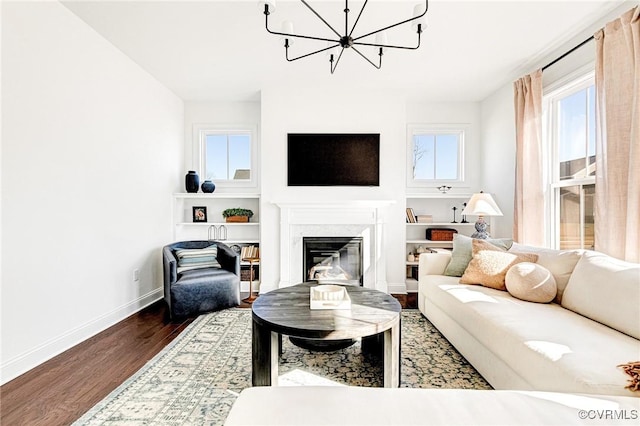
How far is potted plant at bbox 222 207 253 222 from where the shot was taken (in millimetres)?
4504

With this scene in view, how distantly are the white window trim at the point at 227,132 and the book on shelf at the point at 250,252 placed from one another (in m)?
0.92

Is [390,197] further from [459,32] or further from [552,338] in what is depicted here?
[552,338]

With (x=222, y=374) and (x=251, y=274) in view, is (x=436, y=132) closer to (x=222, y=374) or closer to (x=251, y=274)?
(x=251, y=274)

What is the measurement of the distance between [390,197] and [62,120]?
3458mm

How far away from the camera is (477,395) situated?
1.09 meters

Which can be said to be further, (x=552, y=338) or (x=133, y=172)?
(x=133, y=172)

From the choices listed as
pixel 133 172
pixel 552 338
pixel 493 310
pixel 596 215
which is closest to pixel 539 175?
pixel 596 215

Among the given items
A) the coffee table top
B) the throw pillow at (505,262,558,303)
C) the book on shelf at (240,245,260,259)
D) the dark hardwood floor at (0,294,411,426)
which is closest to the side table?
the book on shelf at (240,245,260,259)

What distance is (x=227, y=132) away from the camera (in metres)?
4.83

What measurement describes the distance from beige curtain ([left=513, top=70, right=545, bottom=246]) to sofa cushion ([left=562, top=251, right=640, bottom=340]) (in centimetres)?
125

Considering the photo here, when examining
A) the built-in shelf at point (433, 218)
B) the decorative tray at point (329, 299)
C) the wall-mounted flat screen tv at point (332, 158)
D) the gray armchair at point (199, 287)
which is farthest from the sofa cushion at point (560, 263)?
the gray armchair at point (199, 287)

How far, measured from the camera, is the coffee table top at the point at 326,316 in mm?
1713

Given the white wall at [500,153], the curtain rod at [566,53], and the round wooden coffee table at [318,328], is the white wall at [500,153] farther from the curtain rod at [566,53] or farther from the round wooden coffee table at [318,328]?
the round wooden coffee table at [318,328]

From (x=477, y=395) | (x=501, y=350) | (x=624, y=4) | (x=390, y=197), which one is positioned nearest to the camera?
(x=477, y=395)
